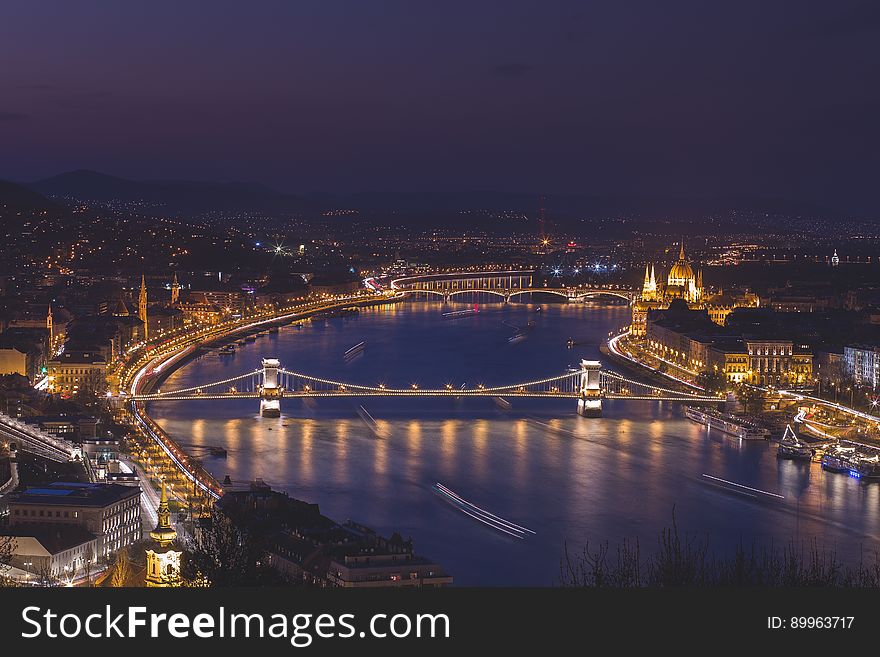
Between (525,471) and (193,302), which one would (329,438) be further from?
(193,302)

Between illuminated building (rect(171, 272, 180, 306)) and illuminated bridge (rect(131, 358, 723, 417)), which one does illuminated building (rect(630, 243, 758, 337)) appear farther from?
illuminated bridge (rect(131, 358, 723, 417))

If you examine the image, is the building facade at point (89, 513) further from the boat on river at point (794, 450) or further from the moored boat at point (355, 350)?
the moored boat at point (355, 350)

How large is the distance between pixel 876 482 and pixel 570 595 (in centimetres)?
837

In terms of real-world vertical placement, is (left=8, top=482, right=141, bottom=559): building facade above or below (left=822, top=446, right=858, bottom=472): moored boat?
above

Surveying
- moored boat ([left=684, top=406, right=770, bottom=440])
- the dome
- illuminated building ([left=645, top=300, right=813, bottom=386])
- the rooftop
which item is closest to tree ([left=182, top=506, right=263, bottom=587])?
the rooftop

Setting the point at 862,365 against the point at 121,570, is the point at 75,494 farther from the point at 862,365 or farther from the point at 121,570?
the point at 862,365

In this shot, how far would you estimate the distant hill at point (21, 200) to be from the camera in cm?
3816

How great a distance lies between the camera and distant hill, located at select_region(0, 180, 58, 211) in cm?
3816

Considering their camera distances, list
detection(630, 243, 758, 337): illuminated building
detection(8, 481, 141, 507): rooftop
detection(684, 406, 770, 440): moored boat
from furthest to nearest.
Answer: detection(630, 243, 758, 337): illuminated building, detection(684, 406, 770, 440): moored boat, detection(8, 481, 141, 507): rooftop

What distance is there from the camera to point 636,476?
9.48 metres

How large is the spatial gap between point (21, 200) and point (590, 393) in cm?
2926

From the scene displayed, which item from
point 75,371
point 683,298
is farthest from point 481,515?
point 683,298

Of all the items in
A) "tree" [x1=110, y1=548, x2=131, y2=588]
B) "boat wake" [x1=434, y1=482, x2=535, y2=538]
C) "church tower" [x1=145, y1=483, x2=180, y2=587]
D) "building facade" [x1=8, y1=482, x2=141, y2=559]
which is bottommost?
"boat wake" [x1=434, y1=482, x2=535, y2=538]

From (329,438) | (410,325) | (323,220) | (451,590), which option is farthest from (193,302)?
(323,220)
